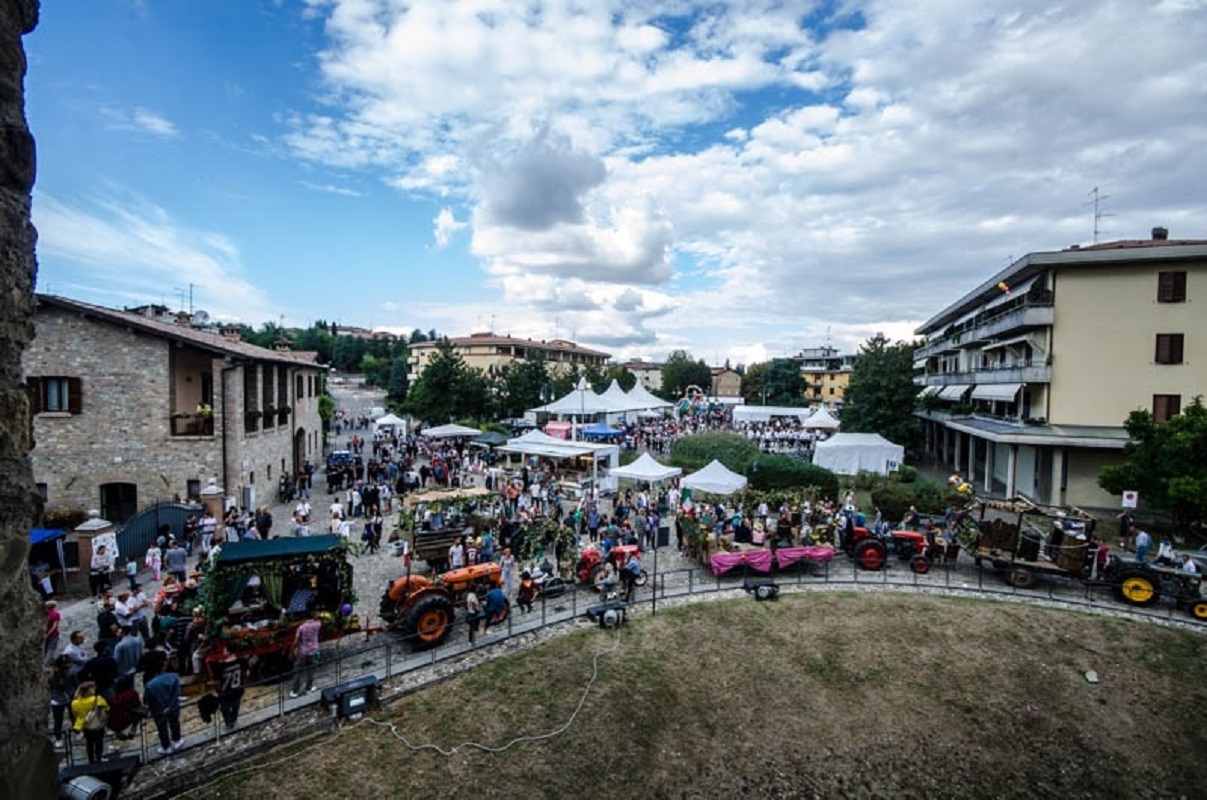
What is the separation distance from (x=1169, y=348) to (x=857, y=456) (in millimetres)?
12435

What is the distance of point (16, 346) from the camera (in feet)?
13.5

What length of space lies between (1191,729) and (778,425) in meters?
37.9

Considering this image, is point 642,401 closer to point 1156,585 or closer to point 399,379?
point 1156,585

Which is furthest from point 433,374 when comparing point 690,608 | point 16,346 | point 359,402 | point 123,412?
point 359,402

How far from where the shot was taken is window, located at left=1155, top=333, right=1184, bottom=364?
23.9 meters

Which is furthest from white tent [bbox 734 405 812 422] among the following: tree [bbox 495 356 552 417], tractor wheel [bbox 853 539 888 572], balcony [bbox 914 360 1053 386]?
tractor wheel [bbox 853 539 888 572]

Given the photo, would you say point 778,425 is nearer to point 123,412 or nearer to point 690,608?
point 690,608

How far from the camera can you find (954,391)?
122 feet

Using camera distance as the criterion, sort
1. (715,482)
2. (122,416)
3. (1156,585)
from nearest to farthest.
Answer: (1156,585)
(122,416)
(715,482)

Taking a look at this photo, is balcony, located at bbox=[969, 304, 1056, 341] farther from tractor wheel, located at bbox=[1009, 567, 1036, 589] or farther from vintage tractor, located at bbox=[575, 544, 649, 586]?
vintage tractor, located at bbox=[575, 544, 649, 586]

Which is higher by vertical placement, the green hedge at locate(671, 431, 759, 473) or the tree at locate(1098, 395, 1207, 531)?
the tree at locate(1098, 395, 1207, 531)

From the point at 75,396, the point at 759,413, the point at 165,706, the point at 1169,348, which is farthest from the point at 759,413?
the point at 165,706

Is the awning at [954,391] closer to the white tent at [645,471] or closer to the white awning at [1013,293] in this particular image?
the white awning at [1013,293]

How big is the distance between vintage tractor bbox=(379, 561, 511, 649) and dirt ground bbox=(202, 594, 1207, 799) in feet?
4.55
